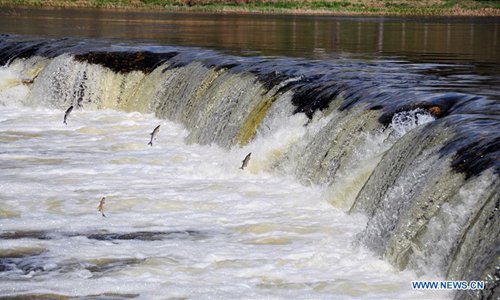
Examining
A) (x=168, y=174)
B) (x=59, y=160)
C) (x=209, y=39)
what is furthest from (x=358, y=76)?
(x=209, y=39)

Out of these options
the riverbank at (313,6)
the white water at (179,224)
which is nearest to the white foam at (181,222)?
the white water at (179,224)

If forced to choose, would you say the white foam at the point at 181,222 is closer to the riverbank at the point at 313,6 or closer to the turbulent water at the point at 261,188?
the turbulent water at the point at 261,188

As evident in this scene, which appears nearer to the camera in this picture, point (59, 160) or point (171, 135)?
point (59, 160)

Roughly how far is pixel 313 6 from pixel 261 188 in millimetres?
80006

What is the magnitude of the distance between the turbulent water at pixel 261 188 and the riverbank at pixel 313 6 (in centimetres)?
6545

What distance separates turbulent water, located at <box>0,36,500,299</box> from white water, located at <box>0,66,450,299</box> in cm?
3

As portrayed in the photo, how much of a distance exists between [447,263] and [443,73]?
11880mm

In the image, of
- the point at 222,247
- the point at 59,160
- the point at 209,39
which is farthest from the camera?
the point at 209,39

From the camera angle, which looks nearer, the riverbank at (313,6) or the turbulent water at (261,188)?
the turbulent water at (261,188)

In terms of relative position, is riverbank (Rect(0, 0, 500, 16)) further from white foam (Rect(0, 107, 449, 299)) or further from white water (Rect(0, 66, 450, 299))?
white water (Rect(0, 66, 450, 299))

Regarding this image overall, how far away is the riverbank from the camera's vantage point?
88.2 meters

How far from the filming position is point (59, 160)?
17.4m

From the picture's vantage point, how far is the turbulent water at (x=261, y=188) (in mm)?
9914

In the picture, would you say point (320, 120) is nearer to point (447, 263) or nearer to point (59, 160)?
point (59, 160)
